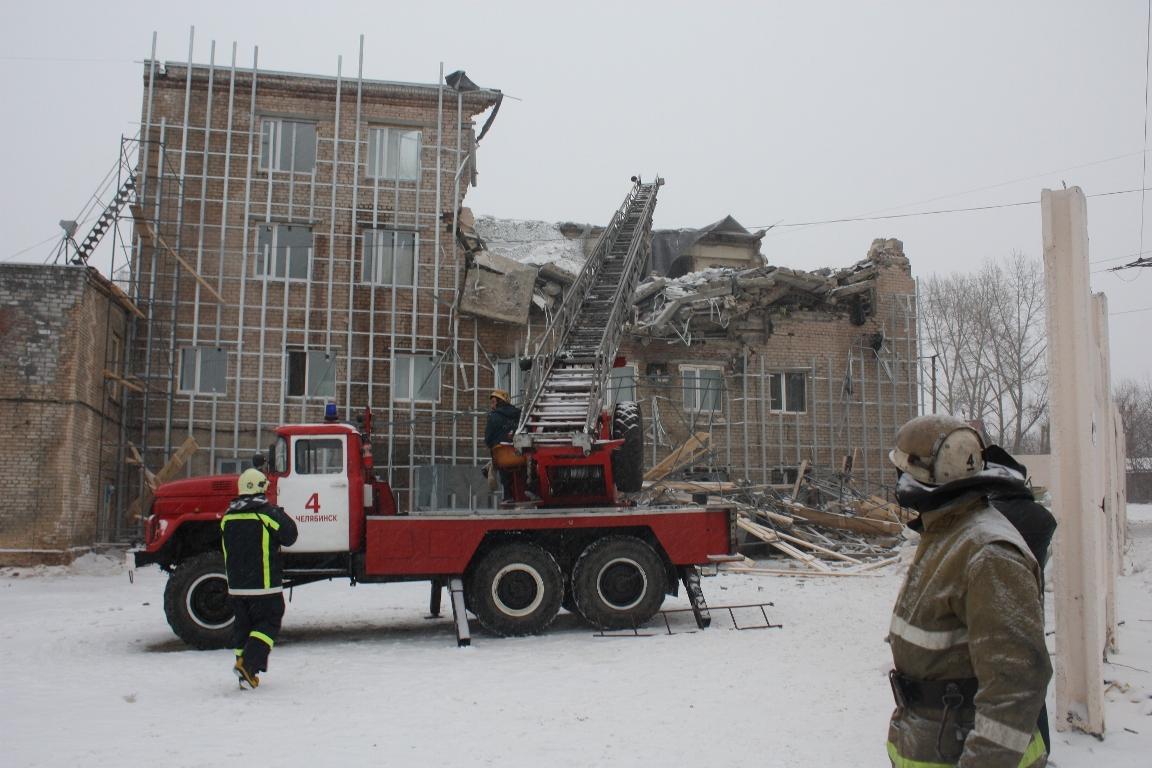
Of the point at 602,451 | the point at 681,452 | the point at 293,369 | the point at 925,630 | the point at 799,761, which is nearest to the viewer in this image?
the point at 925,630

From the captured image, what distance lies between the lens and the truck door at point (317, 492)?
9562mm

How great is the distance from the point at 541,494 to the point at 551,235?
17.0 metres

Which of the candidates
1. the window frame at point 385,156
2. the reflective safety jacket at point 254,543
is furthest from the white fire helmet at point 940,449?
the window frame at point 385,156

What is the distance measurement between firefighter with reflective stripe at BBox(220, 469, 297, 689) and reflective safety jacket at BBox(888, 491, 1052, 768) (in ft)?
18.9

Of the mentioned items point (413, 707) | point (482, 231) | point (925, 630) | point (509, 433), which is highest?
point (482, 231)

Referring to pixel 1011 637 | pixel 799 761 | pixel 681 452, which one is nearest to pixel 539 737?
pixel 799 761

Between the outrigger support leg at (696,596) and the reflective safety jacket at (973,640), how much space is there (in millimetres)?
7303

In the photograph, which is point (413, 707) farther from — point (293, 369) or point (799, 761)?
point (293, 369)

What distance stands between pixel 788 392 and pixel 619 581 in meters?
13.4

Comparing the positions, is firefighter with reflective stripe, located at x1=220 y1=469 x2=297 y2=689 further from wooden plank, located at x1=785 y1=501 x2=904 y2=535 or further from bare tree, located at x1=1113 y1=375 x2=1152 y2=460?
bare tree, located at x1=1113 y1=375 x2=1152 y2=460

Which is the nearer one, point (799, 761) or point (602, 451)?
point (799, 761)

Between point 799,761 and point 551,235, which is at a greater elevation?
point 551,235

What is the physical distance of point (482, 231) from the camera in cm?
2595

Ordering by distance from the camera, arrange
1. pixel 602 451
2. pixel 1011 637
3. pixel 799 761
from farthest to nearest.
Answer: pixel 602 451 → pixel 799 761 → pixel 1011 637
